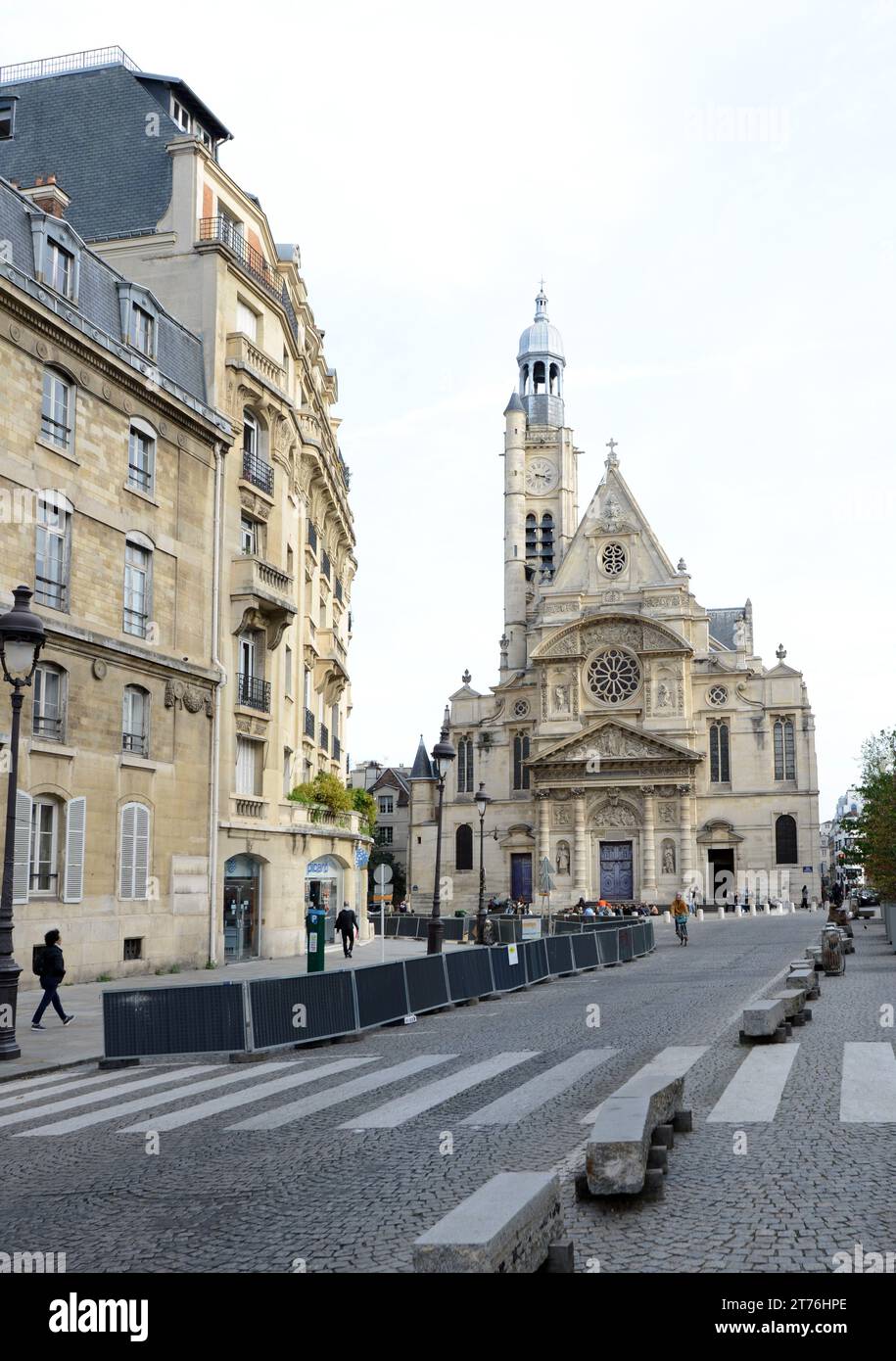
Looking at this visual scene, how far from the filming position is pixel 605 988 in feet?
73.8

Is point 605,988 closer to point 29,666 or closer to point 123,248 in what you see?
point 29,666

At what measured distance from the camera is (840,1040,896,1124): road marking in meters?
9.17

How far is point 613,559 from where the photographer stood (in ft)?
241

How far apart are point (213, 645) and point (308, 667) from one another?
9.56 m

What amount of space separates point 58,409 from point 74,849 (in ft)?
26.8

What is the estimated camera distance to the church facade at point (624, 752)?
67.7 metres

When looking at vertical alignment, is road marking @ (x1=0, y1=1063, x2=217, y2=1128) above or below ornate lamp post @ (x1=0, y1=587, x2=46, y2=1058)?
below

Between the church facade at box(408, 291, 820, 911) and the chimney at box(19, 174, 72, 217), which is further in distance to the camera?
the church facade at box(408, 291, 820, 911)

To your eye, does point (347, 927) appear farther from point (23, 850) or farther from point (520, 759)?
point (520, 759)

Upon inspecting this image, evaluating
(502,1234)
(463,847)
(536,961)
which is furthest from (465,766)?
(502,1234)

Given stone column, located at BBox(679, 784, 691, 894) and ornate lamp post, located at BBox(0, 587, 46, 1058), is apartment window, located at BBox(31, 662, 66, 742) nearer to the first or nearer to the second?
ornate lamp post, located at BBox(0, 587, 46, 1058)

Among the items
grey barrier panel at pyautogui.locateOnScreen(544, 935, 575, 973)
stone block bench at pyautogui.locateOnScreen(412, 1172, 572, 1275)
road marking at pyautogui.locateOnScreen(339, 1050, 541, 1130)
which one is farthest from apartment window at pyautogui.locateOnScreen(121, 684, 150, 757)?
stone block bench at pyautogui.locateOnScreen(412, 1172, 572, 1275)

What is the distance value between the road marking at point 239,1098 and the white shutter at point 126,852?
12.6 m

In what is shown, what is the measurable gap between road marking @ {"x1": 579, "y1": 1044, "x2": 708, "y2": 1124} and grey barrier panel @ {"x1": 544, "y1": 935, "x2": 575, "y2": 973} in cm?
1256
